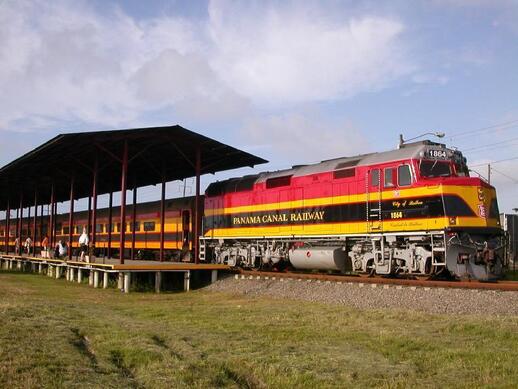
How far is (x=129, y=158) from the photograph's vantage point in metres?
29.0

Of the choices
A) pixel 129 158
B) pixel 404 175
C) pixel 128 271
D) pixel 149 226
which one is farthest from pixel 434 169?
pixel 149 226

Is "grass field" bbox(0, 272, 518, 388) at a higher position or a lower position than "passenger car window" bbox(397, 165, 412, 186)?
lower

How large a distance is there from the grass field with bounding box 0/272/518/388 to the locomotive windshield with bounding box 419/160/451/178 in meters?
5.66

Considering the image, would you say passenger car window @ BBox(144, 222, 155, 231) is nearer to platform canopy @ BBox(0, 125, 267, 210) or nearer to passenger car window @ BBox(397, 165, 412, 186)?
platform canopy @ BBox(0, 125, 267, 210)

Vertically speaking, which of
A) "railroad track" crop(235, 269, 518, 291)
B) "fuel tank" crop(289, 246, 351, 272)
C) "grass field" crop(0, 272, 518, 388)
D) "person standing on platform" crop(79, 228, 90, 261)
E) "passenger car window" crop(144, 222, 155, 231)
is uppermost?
"passenger car window" crop(144, 222, 155, 231)

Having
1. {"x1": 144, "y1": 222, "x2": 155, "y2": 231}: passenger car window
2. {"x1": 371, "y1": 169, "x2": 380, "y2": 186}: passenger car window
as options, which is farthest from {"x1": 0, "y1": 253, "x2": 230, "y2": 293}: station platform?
{"x1": 371, "y1": 169, "x2": 380, "y2": 186}: passenger car window

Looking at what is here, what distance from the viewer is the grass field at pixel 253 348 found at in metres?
7.43

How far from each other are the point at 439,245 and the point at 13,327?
1193 centimetres

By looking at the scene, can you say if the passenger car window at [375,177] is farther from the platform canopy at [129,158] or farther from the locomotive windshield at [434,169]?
the platform canopy at [129,158]

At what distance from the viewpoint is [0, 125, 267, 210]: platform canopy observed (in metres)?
24.2

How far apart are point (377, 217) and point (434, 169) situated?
2.50 metres

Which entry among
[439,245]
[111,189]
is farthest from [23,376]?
[111,189]

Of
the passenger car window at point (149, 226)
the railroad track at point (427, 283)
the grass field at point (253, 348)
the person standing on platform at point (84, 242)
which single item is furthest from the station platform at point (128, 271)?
the grass field at point (253, 348)

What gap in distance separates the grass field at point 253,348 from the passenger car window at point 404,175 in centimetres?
539
